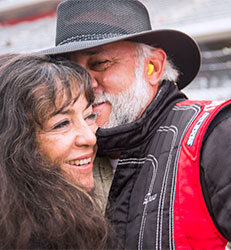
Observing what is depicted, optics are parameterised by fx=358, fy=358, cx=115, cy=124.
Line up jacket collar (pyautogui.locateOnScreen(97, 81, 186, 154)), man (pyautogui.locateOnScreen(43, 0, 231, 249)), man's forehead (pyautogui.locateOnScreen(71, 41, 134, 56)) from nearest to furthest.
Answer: man (pyautogui.locateOnScreen(43, 0, 231, 249)) < jacket collar (pyautogui.locateOnScreen(97, 81, 186, 154)) < man's forehead (pyautogui.locateOnScreen(71, 41, 134, 56))

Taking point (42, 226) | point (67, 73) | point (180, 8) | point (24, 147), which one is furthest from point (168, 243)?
point (180, 8)

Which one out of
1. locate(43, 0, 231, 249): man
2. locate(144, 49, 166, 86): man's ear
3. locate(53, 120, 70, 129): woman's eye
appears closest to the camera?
locate(43, 0, 231, 249): man

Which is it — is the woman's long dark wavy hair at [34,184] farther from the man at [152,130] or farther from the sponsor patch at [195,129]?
the sponsor patch at [195,129]

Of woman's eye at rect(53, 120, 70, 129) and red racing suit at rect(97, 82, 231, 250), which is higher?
woman's eye at rect(53, 120, 70, 129)

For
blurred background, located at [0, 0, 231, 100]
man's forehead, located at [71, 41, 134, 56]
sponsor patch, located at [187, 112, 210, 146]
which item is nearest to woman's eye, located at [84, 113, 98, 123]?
man's forehead, located at [71, 41, 134, 56]

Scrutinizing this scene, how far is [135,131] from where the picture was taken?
6.47 ft

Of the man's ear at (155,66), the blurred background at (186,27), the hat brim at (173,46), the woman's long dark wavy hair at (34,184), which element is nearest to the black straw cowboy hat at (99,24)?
the hat brim at (173,46)

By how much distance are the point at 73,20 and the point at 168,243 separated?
139 centimetres

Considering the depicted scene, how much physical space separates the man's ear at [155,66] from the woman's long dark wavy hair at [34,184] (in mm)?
655

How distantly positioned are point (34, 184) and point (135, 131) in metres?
0.64

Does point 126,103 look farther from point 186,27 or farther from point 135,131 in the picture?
point 186,27

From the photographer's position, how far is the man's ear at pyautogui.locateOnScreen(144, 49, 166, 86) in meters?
2.38

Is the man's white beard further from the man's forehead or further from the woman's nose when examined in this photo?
the woman's nose

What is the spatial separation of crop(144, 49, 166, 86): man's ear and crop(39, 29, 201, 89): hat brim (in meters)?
0.07
